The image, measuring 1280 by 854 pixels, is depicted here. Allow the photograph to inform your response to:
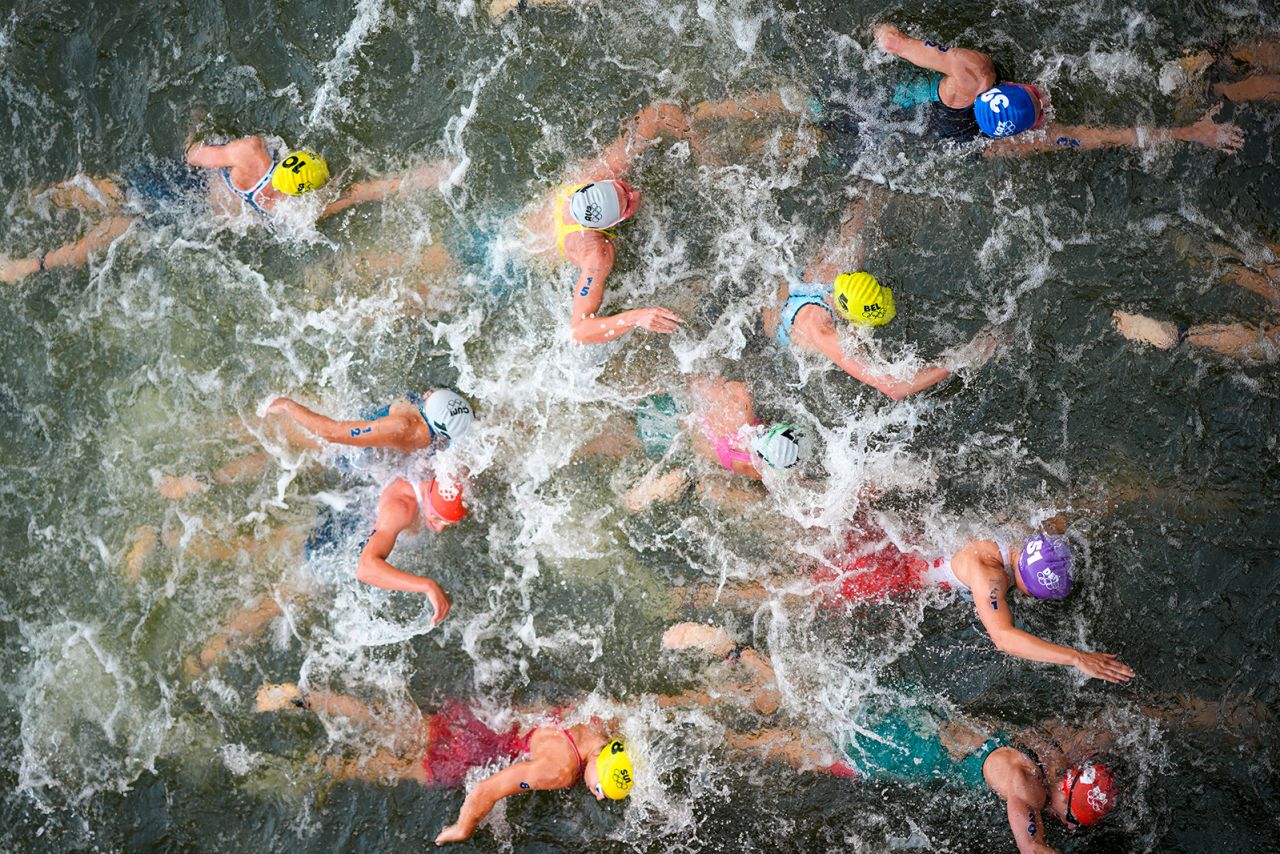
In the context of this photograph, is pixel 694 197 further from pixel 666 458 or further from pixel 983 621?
pixel 983 621

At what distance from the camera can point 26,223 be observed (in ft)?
28.4

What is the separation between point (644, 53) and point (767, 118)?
116cm

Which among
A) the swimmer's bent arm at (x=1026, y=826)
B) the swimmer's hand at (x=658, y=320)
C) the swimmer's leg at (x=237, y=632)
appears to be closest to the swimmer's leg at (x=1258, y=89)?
the swimmer's hand at (x=658, y=320)

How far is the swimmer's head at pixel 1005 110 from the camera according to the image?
736 centimetres

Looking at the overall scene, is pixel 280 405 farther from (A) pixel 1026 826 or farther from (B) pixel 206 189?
(A) pixel 1026 826

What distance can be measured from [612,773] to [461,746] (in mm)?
1436

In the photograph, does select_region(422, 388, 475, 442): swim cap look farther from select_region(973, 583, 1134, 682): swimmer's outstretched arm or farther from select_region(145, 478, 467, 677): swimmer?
select_region(973, 583, 1134, 682): swimmer's outstretched arm

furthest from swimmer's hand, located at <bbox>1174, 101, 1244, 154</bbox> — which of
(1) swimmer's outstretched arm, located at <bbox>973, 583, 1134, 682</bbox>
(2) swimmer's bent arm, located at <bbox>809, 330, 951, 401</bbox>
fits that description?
(1) swimmer's outstretched arm, located at <bbox>973, 583, 1134, 682</bbox>

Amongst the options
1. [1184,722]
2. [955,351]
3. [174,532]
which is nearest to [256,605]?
[174,532]

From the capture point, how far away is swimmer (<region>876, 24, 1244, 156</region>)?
292 inches

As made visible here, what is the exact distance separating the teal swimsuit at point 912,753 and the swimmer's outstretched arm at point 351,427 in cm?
419

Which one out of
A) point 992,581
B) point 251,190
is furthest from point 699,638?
point 251,190

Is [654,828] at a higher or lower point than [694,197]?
lower

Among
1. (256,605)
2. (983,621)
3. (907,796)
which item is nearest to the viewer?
(983,621)
